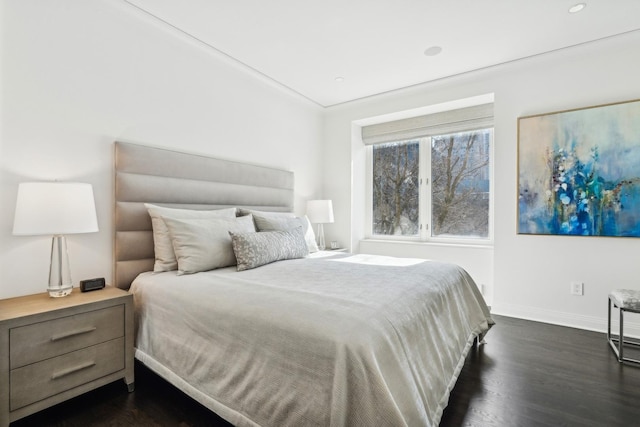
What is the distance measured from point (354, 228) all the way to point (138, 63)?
308 cm

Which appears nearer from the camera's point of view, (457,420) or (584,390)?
(457,420)

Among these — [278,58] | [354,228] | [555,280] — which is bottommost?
[555,280]

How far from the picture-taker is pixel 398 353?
1.21 metres

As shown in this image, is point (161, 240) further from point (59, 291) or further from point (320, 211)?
point (320, 211)

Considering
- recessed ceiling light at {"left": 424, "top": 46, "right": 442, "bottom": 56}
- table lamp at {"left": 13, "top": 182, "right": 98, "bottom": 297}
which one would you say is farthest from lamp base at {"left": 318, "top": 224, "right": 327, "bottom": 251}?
table lamp at {"left": 13, "top": 182, "right": 98, "bottom": 297}

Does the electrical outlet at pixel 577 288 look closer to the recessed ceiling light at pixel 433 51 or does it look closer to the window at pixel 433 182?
the window at pixel 433 182

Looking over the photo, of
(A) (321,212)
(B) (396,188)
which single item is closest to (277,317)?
(A) (321,212)

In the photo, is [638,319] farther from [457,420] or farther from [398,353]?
[398,353]

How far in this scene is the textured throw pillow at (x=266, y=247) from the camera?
7.43 ft

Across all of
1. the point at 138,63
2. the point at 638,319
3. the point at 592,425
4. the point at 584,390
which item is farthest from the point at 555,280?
the point at 138,63

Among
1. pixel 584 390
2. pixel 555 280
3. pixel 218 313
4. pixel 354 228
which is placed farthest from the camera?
pixel 354 228

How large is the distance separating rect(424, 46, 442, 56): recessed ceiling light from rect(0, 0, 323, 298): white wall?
6.19ft

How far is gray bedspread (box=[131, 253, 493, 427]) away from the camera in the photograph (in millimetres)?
1106

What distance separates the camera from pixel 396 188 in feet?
14.5
